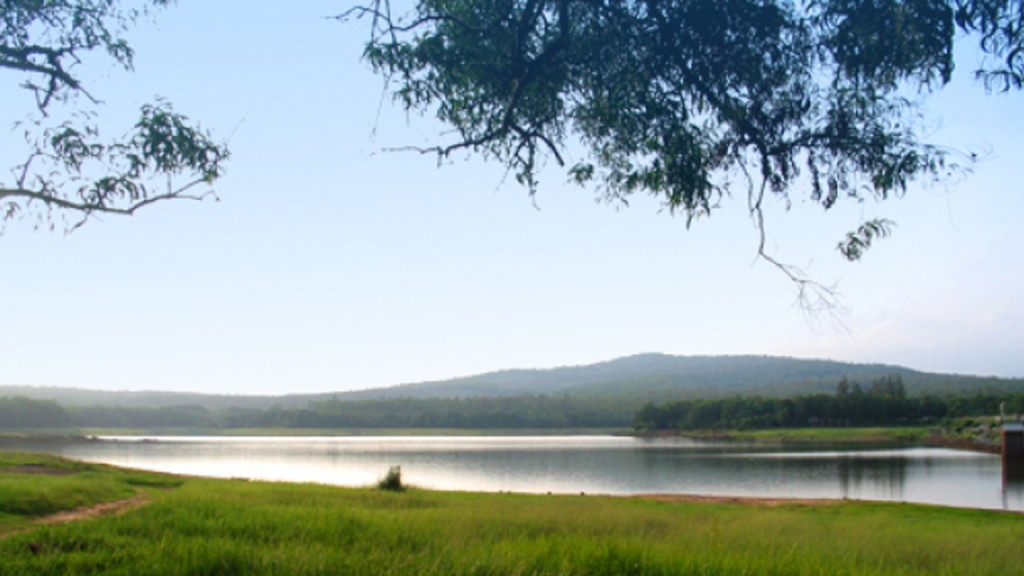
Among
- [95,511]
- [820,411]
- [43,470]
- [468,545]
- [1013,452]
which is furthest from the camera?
[820,411]

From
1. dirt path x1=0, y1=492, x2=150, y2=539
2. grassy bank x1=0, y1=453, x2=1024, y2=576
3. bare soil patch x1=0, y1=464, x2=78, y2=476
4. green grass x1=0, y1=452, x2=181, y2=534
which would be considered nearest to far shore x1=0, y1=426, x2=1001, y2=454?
bare soil patch x1=0, y1=464, x2=78, y2=476

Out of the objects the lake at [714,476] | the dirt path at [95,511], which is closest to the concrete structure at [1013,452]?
the lake at [714,476]

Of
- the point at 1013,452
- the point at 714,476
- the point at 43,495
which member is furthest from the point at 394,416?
the point at 43,495

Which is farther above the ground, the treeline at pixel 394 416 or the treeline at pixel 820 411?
the treeline at pixel 820 411

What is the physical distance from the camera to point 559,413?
161500 mm

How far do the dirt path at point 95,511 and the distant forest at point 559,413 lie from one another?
107 meters

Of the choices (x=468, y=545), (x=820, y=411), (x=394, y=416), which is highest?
(x=468, y=545)

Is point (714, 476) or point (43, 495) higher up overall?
Answer: point (43, 495)

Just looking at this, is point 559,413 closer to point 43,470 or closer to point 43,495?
point 43,470

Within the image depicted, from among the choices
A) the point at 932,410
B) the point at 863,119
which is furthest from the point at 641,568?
the point at 932,410

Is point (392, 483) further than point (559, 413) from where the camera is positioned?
No

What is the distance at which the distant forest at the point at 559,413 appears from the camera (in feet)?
391

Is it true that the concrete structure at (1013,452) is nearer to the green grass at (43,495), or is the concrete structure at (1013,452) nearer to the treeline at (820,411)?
the green grass at (43,495)

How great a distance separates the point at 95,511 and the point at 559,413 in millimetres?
150497
